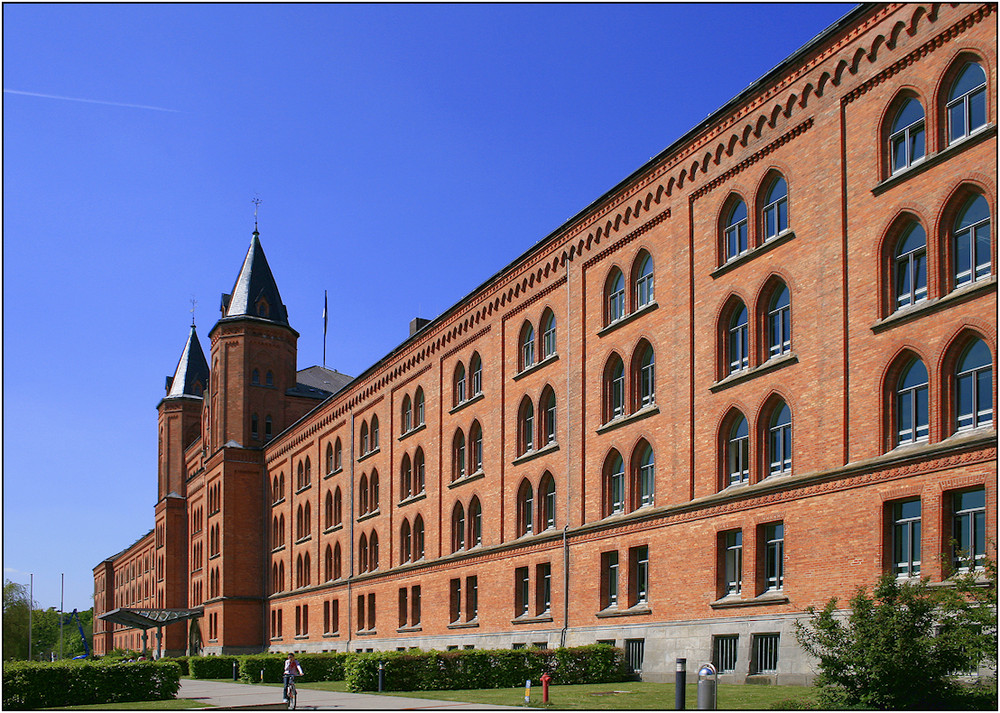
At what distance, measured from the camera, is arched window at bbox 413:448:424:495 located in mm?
48844

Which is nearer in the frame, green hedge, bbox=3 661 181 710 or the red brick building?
the red brick building

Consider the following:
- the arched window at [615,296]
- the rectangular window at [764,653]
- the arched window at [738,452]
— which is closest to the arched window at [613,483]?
the arched window at [615,296]

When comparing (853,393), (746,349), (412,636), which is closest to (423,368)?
(412,636)

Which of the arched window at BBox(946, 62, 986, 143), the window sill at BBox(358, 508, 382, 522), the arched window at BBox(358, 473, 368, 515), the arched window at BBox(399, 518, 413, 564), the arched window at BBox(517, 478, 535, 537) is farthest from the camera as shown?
the arched window at BBox(358, 473, 368, 515)

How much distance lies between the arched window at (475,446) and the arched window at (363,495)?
40.2ft

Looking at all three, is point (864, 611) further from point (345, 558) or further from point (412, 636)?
point (345, 558)

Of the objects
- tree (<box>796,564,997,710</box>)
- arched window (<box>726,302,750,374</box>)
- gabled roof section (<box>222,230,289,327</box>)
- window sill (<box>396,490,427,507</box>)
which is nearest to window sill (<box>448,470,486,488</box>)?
window sill (<box>396,490,427,507</box>)

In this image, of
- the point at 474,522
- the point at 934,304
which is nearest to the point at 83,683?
the point at 474,522

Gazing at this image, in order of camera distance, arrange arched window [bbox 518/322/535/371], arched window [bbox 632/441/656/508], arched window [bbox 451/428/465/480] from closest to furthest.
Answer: arched window [bbox 632/441/656/508], arched window [bbox 518/322/535/371], arched window [bbox 451/428/465/480]

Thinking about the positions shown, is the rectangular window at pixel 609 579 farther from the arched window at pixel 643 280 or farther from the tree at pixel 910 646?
the tree at pixel 910 646

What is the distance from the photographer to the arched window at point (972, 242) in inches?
869

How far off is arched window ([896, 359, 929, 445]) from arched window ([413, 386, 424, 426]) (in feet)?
92.7

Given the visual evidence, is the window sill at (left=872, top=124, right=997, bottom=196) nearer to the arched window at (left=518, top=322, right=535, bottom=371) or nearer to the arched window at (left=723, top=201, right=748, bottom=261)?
the arched window at (left=723, top=201, right=748, bottom=261)

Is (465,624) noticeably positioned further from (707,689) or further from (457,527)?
(707,689)
